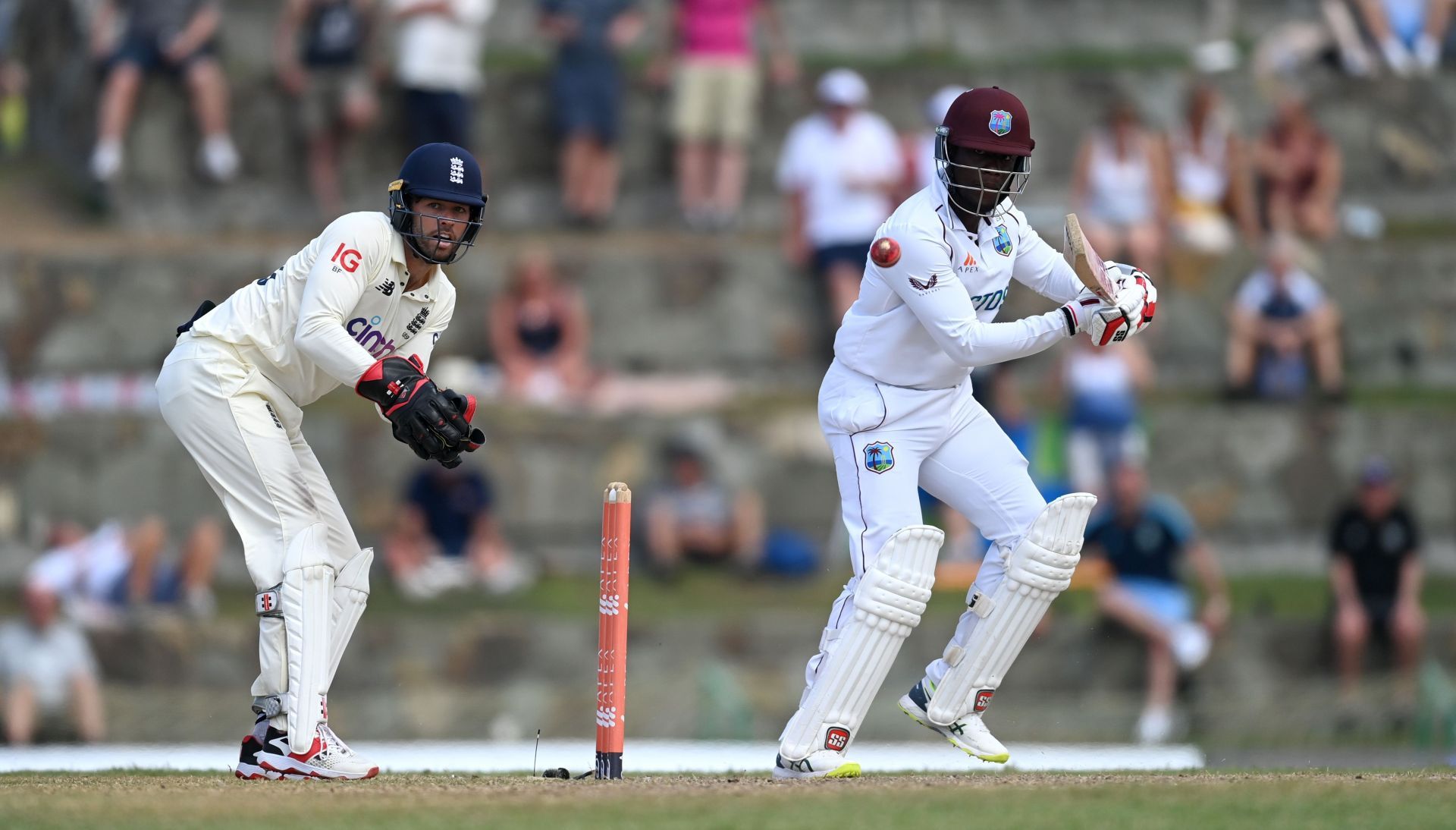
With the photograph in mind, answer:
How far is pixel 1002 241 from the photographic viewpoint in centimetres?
770

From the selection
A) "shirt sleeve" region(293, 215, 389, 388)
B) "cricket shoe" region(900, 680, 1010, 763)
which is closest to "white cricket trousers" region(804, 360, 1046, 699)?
"cricket shoe" region(900, 680, 1010, 763)

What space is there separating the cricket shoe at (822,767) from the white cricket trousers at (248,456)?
198 cm

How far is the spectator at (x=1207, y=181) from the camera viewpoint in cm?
1582

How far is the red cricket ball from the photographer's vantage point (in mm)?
7430

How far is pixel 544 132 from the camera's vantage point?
16.7 metres

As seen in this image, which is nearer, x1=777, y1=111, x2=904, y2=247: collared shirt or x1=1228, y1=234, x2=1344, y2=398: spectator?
x1=777, y1=111, x2=904, y2=247: collared shirt

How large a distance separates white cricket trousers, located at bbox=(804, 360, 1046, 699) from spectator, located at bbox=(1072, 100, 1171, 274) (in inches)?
304

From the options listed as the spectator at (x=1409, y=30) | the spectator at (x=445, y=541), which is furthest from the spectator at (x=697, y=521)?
the spectator at (x=1409, y=30)

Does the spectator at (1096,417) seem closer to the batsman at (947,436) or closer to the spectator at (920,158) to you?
the spectator at (920,158)

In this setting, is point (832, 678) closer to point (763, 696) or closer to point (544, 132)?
point (763, 696)

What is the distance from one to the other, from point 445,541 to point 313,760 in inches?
250

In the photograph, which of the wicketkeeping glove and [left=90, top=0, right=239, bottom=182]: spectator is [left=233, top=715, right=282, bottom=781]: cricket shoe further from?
[left=90, top=0, right=239, bottom=182]: spectator

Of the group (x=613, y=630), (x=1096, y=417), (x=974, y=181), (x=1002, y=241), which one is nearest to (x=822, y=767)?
Result: (x=613, y=630)

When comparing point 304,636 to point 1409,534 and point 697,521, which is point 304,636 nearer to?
point 697,521
